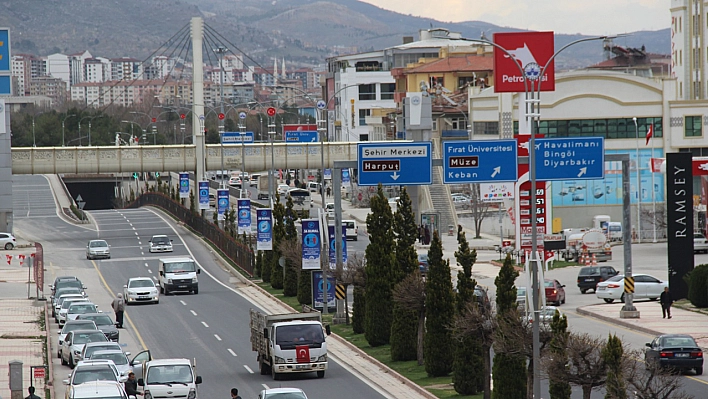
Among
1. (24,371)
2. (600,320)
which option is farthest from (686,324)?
(24,371)

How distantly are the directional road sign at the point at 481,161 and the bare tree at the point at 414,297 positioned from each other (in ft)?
22.4

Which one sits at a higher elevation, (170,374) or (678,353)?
(170,374)

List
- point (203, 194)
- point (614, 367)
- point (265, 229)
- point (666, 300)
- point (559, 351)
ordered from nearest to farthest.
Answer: point (614, 367)
point (559, 351)
point (666, 300)
point (265, 229)
point (203, 194)

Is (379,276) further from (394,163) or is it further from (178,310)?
(178,310)

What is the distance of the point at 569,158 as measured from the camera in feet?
124

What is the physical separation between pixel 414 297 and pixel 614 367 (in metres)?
12.5

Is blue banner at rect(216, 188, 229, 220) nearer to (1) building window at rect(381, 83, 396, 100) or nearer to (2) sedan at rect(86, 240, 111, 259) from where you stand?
(2) sedan at rect(86, 240, 111, 259)

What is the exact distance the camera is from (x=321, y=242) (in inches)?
1865

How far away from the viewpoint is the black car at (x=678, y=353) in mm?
31531

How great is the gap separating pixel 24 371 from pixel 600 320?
73.0 ft

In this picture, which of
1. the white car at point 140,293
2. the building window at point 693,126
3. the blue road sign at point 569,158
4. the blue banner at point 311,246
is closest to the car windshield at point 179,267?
the white car at point 140,293

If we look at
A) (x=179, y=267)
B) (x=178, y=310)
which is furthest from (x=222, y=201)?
(x=178, y=310)

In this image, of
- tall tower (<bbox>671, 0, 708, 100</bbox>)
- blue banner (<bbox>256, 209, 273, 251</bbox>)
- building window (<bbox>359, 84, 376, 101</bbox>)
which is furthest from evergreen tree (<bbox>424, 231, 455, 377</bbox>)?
building window (<bbox>359, 84, 376, 101</bbox>)

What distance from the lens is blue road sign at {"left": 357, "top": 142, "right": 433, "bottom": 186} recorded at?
4072cm
